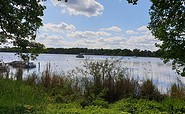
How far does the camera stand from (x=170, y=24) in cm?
808

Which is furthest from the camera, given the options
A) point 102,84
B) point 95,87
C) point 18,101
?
point 102,84

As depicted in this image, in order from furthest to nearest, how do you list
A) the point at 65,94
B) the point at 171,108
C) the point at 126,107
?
Answer: the point at 65,94 < the point at 171,108 < the point at 126,107

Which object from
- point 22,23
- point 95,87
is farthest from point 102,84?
point 22,23

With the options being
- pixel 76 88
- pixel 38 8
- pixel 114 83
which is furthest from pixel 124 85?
pixel 38 8

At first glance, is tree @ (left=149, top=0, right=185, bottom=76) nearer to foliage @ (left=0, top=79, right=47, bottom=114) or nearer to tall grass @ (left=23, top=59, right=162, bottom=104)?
tall grass @ (left=23, top=59, right=162, bottom=104)

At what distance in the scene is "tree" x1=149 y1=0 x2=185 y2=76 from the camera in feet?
23.8

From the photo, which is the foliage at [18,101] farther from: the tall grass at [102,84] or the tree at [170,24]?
the tree at [170,24]

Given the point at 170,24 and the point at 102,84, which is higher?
the point at 170,24

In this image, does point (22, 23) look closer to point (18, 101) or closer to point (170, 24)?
point (18, 101)

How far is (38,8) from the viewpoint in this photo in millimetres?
9844

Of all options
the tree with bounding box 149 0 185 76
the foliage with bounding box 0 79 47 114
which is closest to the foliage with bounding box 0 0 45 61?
the foliage with bounding box 0 79 47 114

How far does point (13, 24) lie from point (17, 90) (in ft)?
7.60

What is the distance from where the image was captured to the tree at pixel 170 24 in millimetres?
7250

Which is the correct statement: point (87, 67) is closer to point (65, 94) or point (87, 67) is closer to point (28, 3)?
point (65, 94)
